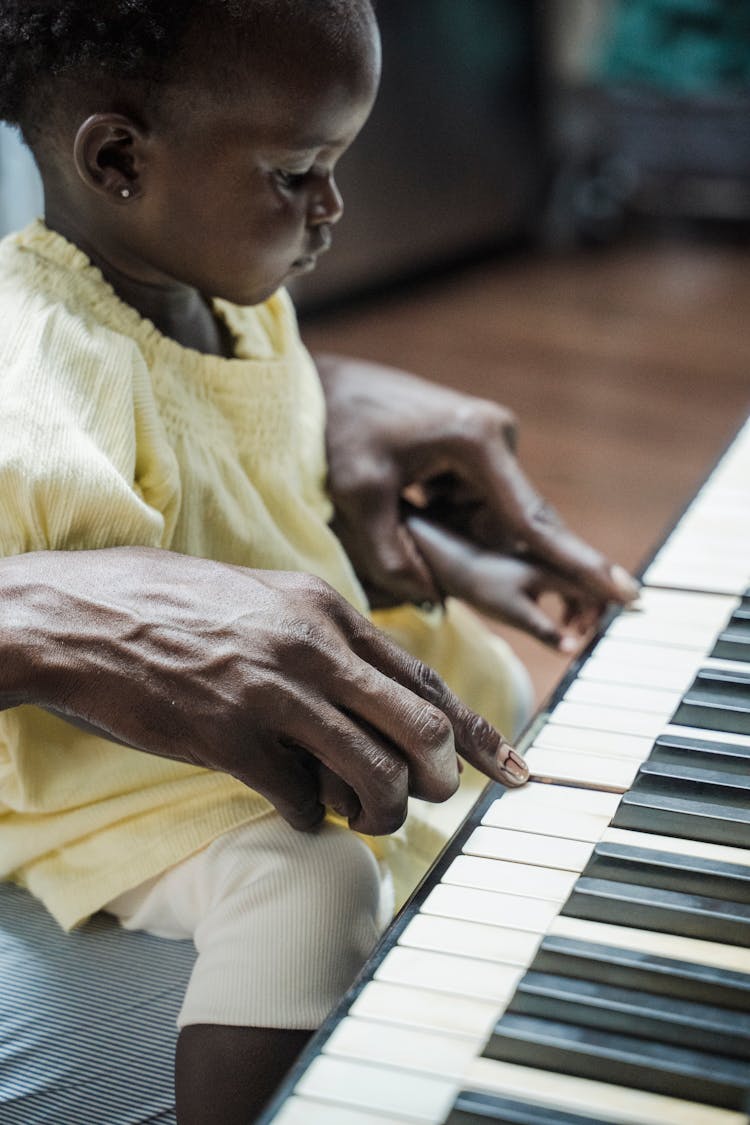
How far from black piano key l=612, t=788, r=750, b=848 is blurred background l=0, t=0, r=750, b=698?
1572 millimetres

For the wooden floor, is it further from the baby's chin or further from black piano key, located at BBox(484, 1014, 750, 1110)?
black piano key, located at BBox(484, 1014, 750, 1110)

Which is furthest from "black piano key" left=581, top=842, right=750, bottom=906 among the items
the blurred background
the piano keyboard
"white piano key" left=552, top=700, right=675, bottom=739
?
the blurred background

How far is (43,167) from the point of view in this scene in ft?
2.64

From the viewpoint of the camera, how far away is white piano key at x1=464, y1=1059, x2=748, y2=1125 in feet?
1.50

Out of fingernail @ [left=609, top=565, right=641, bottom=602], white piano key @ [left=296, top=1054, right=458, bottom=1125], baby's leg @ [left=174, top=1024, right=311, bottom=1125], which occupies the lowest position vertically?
baby's leg @ [left=174, top=1024, right=311, bottom=1125]

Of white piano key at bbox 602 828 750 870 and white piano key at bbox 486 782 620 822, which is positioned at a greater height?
white piano key at bbox 602 828 750 870

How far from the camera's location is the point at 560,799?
640mm

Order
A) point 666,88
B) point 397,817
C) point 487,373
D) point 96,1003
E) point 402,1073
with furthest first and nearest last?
point 666,88
point 487,373
point 96,1003
point 397,817
point 402,1073

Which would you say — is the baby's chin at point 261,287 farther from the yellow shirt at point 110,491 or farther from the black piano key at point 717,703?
the black piano key at point 717,703

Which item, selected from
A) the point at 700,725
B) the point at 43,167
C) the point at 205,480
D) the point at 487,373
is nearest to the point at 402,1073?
the point at 700,725

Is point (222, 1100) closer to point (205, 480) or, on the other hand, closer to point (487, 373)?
point (205, 480)

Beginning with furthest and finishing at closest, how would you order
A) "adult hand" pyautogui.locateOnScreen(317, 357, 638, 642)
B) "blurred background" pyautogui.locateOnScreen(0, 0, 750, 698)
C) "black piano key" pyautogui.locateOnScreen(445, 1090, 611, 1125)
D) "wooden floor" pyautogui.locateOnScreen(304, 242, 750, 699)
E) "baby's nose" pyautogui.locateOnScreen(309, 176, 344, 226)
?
1. "blurred background" pyautogui.locateOnScreen(0, 0, 750, 698)
2. "wooden floor" pyautogui.locateOnScreen(304, 242, 750, 699)
3. "adult hand" pyautogui.locateOnScreen(317, 357, 638, 642)
4. "baby's nose" pyautogui.locateOnScreen(309, 176, 344, 226)
5. "black piano key" pyautogui.locateOnScreen(445, 1090, 611, 1125)

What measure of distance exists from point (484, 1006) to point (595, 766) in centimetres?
18

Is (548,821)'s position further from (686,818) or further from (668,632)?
(668,632)
